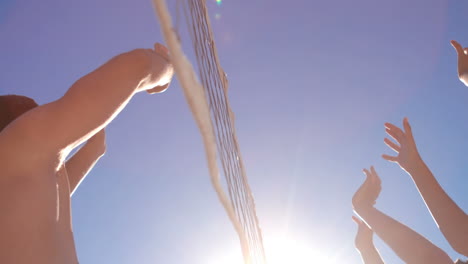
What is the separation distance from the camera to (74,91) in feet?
3.52

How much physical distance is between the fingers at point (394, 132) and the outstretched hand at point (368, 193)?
0.65 meters

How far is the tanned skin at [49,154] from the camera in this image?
973 mm

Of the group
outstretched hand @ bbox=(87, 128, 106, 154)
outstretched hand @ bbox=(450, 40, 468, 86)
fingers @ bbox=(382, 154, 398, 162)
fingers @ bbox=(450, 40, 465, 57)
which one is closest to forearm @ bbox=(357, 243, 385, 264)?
fingers @ bbox=(382, 154, 398, 162)

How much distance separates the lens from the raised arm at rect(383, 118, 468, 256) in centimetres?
214

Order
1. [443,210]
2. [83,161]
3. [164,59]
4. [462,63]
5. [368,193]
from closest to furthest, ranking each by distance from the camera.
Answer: [164,59] < [83,161] < [443,210] < [462,63] < [368,193]

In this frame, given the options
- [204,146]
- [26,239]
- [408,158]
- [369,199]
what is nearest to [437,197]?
[408,158]

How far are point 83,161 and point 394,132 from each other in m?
2.38

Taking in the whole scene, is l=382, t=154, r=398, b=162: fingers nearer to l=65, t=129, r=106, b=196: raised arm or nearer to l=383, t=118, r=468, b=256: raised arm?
l=383, t=118, r=468, b=256: raised arm

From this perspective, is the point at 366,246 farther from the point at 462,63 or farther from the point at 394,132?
the point at 462,63

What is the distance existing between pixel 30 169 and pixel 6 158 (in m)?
0.07

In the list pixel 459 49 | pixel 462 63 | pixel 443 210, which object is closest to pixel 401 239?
pixel 443 210

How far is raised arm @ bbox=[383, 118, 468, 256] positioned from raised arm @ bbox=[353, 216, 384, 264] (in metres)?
1.03

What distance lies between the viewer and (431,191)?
7.97ft

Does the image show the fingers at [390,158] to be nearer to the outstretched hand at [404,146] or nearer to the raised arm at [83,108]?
the outstretched hand at [404,146]
